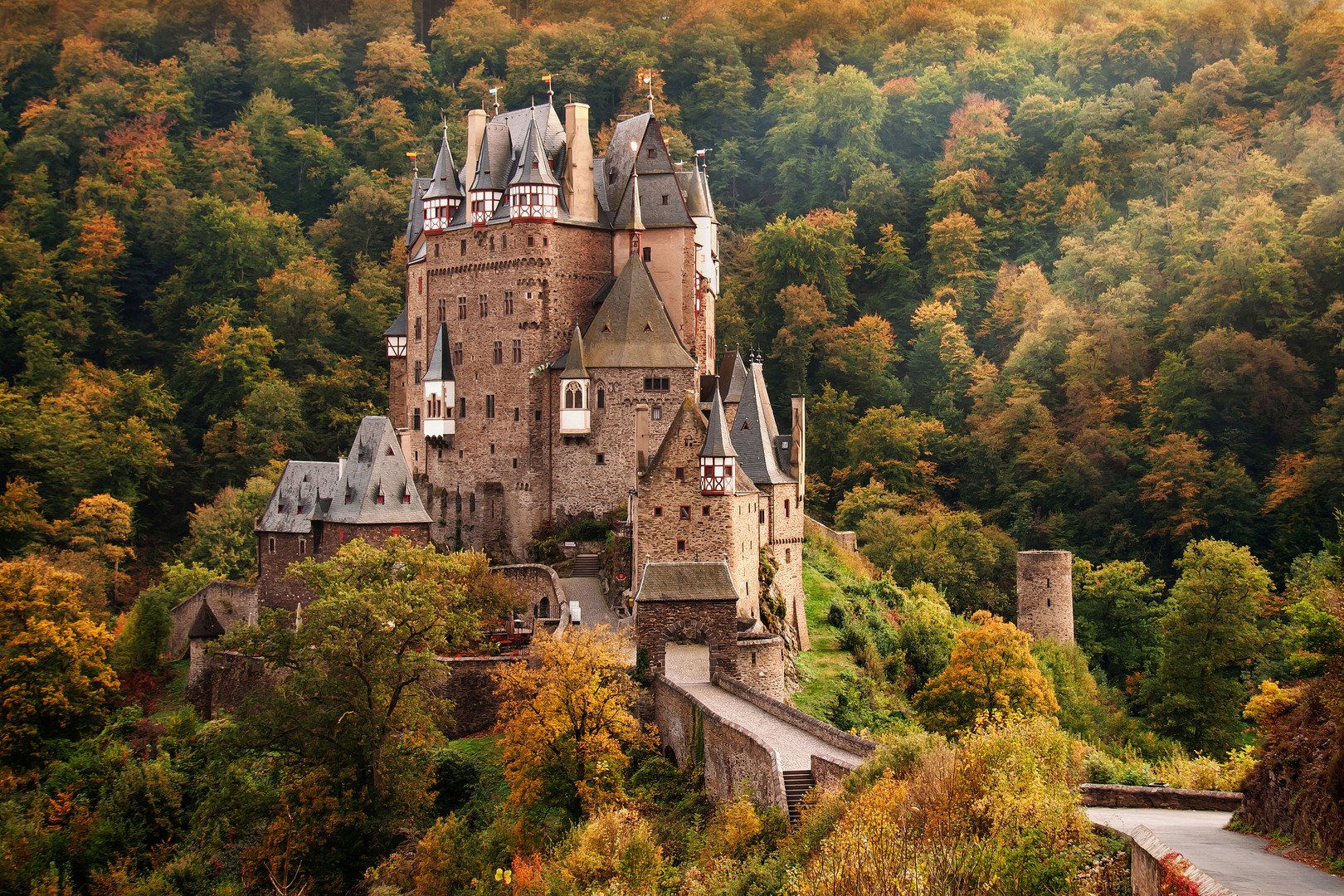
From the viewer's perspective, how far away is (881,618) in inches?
1786

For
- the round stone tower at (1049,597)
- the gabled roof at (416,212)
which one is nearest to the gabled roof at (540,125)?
the gabled roof at (416,212)

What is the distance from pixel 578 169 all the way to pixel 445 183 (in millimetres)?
5335

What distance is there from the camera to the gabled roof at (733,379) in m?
44.0

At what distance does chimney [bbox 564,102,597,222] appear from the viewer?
149ft

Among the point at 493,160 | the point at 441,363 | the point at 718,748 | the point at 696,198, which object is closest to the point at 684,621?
the point at 718,748

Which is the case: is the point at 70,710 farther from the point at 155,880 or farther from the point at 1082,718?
the point at 1082,718

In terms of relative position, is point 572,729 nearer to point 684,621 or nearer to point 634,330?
point 684,621

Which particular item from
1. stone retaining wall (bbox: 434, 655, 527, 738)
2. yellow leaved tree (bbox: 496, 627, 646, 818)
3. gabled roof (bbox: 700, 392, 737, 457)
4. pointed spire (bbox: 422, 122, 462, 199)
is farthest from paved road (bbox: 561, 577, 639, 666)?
pointed spire (bbox: 422, 122, 462, 199)

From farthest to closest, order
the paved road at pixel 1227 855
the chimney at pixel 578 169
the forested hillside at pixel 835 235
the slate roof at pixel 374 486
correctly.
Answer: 1. the forested hillside at pixel 835 235
2. the chimney at pixel 578 169
3. the slate roof at pixel 374 486
4. the paved road at pixel 1227 855

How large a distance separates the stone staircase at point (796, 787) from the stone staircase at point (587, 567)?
18.8 m

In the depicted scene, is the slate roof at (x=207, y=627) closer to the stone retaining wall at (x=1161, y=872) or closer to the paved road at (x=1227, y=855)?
the paved road at (x=1227, y=855)

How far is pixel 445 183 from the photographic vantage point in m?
47.6

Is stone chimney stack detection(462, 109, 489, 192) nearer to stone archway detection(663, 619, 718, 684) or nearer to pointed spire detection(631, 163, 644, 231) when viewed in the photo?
pointed spire detection(631, 163, 644, 231)

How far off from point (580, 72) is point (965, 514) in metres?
36.9
